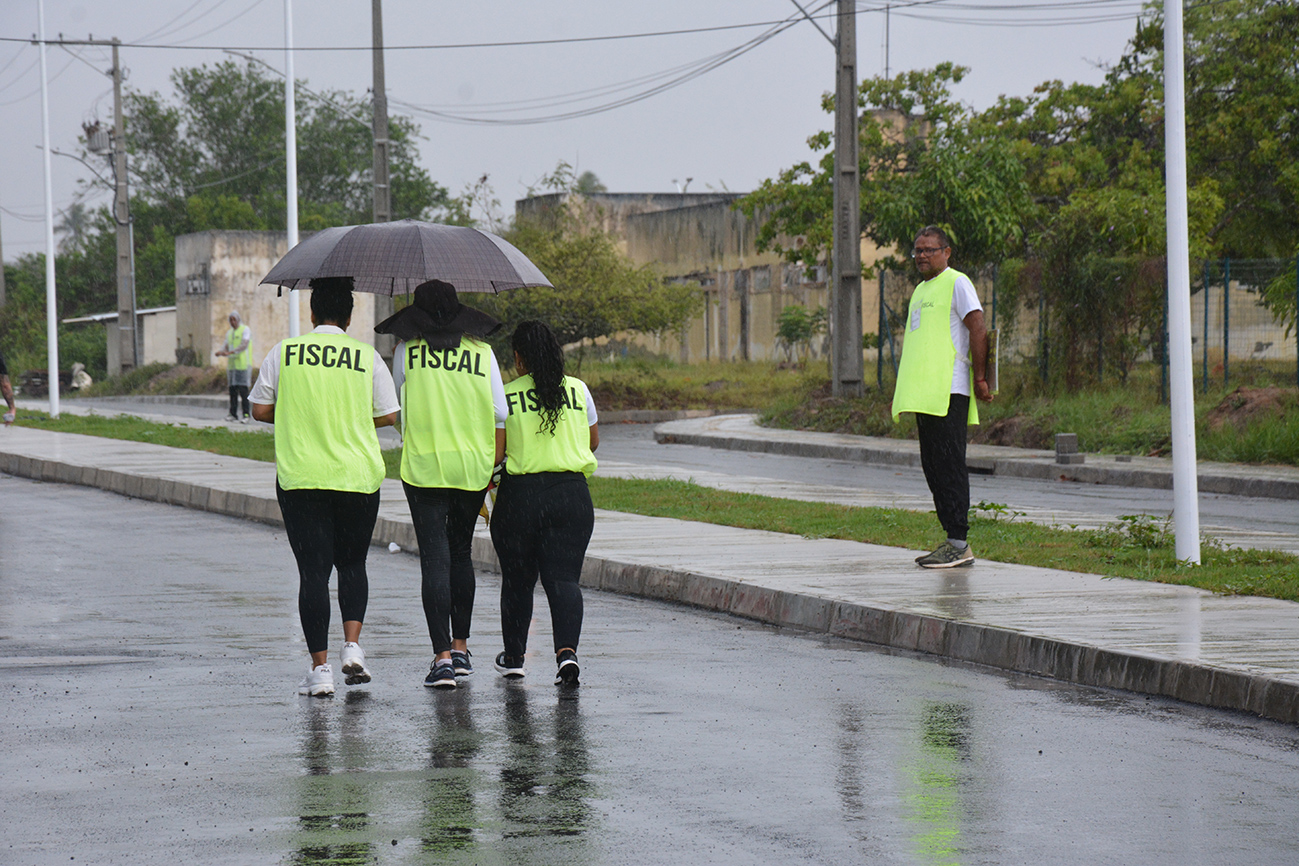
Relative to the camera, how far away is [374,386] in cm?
737

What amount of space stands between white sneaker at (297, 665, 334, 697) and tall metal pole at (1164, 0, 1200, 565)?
533 cm

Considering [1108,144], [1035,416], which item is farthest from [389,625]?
[1108,144]

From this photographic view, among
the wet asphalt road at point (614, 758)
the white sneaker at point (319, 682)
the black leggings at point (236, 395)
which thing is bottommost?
the wet asphalt road at point (614, 758)

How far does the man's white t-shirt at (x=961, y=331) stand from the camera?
9.89 metres

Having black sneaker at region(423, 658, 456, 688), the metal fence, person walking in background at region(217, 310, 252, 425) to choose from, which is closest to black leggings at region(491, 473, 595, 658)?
black sneaker at region(423, 658, 456, 688)

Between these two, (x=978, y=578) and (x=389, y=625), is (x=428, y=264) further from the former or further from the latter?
(x=978, y=578)

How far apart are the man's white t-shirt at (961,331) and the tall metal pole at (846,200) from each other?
15273 mm

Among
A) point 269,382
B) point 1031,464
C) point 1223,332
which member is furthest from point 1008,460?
point 269,382

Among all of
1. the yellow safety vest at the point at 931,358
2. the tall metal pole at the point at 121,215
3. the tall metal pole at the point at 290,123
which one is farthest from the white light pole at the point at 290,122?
the tall metal pole at the point at 121,215

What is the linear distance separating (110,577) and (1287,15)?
28822 mm

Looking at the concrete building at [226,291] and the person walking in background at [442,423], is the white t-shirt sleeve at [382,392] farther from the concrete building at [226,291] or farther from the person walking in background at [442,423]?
the concrete building at [226,291]

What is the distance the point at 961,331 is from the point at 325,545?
4.38 metres

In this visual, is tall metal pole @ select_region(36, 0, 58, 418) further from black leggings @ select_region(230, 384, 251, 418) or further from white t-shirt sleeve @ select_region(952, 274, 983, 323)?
white t-shirt sleeve @ select_region(952, 274, 983, 323)

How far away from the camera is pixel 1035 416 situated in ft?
75.2
